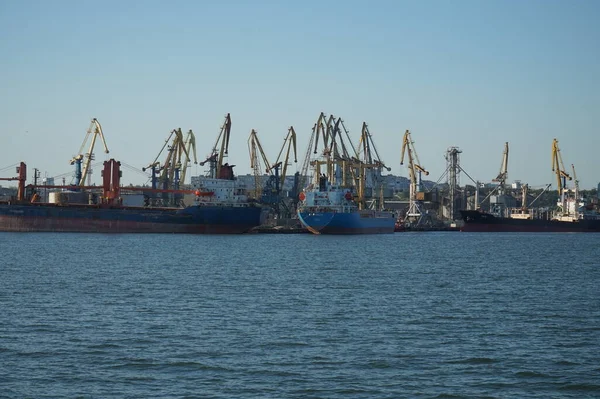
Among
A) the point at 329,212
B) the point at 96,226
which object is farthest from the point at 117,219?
the point at 329,212

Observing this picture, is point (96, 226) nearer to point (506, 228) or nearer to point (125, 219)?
point (125, 219)

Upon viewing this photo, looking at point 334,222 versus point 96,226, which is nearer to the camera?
point 96,226

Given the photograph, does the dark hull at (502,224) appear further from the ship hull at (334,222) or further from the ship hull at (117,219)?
the ship hull at (117,219)

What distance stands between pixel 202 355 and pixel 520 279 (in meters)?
24.9

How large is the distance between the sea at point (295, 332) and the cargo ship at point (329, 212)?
1931 inches

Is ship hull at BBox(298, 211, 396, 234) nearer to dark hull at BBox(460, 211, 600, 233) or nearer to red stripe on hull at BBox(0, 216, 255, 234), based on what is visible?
red stripe on hull at BBox(0, 216, 255, 234)

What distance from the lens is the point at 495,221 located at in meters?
127

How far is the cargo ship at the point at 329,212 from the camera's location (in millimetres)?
96312

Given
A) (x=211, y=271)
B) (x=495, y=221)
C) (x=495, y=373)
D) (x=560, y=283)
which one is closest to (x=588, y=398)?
(x=495, y=373)

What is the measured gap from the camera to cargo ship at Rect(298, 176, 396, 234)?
316ft

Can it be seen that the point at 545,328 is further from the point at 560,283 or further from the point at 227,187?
the point at 227,187

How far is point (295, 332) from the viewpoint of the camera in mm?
24625

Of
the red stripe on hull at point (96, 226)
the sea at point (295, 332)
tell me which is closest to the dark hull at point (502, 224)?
the red stripe on hull at point (96, 226)

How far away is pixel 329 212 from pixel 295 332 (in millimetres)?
72994
